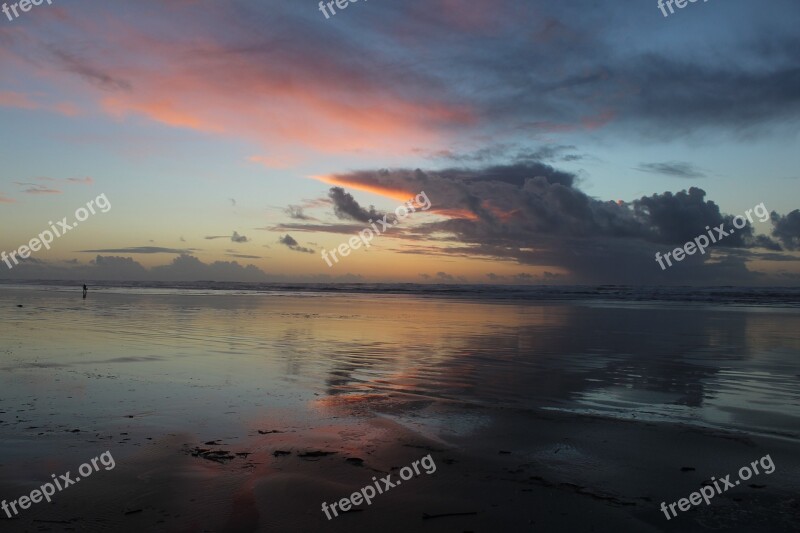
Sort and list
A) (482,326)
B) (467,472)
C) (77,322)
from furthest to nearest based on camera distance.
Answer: (482,326)
(77,322)
(467,472)

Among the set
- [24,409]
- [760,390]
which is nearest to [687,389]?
[760,390]

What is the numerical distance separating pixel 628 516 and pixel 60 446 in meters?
7.30

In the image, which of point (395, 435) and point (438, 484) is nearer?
point (438, 484)

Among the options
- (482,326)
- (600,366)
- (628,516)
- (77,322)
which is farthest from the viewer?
(482,326)

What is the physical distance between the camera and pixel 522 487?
648 centimetres

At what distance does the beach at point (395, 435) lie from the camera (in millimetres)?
5812

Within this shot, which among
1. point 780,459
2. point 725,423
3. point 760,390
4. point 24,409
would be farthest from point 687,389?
point 24,409

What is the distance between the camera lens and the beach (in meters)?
5.81

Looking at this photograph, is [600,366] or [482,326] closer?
[600,366]

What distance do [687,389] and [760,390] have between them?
5.28ft

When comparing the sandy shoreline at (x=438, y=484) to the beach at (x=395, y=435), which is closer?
the sandy shoreline at (x=438, y=484)

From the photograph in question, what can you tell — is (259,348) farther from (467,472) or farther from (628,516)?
(628,516)

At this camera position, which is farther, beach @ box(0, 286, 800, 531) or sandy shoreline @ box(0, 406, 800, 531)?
beach @ box(0, 286, 800, 531)

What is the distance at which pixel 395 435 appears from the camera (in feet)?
27.9
